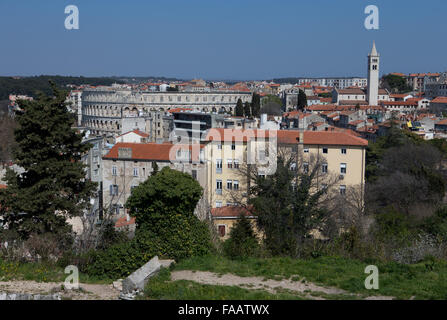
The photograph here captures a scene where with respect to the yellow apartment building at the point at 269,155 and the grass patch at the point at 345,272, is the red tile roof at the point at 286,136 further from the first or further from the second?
the grass patch at the point at 345,272

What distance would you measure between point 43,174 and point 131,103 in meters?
79.2

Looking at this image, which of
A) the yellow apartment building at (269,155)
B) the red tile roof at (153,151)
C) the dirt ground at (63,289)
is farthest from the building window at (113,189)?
the dirt ground at (63,289)

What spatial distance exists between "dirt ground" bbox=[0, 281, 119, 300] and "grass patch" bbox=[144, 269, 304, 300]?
25.5 inches

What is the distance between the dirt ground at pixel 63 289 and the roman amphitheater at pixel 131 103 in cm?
8026

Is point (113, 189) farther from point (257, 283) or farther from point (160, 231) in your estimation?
point (257, 283)

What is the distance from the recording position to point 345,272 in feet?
29.2

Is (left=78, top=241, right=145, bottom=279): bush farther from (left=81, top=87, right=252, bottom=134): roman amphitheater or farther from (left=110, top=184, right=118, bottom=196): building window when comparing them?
(left=81, top=87, right=252, bottom=134): roman amphitheater

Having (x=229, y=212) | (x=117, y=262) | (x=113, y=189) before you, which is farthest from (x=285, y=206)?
(x=113, y=189)

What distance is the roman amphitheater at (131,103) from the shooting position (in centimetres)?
9138

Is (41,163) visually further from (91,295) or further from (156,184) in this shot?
(91,295)

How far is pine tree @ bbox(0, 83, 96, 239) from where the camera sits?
1285 centimetres
